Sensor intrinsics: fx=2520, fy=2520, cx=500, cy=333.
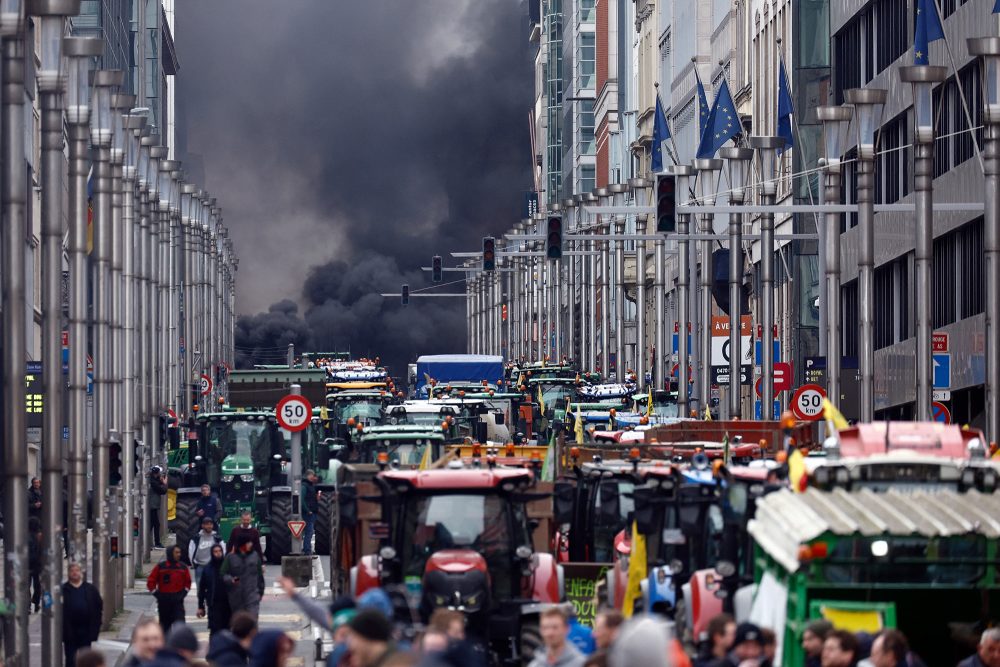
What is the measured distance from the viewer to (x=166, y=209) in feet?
222

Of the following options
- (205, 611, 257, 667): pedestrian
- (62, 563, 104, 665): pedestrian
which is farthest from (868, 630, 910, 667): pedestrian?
(62, 563, 104, 665): pedestrian

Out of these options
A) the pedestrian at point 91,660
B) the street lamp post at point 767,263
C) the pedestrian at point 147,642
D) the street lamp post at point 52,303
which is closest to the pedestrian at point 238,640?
the pedestrian at point 147,642

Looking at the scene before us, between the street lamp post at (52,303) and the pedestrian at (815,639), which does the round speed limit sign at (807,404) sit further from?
the pedestrian at (815,639)

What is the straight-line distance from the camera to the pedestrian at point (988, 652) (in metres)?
16.4

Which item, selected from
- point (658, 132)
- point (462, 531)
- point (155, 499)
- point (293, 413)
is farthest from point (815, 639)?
point (658, 132)

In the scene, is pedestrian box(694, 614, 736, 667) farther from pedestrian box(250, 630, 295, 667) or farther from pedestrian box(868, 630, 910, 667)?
pedestrian box(250, 630, 295, 667)

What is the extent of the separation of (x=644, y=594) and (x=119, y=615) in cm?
1625

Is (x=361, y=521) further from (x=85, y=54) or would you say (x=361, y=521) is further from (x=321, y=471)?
(x=321, y=471)

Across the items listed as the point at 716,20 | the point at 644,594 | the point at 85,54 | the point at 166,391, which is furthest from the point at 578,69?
the point at 644,594

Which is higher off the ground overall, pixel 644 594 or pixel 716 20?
pixel 716 20

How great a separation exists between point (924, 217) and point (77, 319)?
1487cm

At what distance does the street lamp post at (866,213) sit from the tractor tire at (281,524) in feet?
33.6

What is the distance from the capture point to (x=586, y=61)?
18162 cm

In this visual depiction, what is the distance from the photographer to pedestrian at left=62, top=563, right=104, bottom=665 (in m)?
28.4
